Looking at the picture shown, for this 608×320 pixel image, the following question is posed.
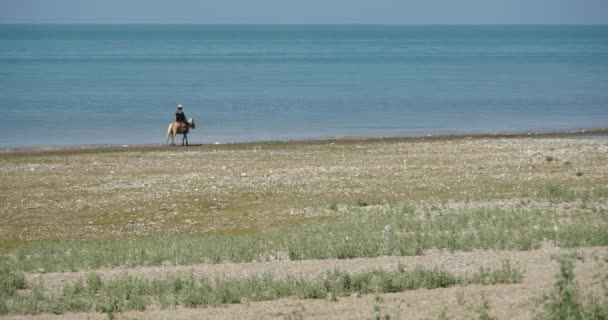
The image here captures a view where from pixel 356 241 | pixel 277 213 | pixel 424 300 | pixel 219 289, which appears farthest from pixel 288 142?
pixel 424 300

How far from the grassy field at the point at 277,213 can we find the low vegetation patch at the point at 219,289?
29 mm

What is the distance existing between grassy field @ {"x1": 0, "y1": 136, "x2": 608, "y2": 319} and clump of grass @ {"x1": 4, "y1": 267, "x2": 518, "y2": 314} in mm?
29

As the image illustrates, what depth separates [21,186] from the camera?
33.9 metres

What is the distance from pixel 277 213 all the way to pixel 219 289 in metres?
13.2

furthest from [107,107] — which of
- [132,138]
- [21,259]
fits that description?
[21,259]

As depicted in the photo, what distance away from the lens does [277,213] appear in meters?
28.0

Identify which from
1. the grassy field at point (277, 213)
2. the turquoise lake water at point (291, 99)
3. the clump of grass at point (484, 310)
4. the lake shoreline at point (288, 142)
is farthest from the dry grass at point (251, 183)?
the turquoise lake water at point (291, 99)

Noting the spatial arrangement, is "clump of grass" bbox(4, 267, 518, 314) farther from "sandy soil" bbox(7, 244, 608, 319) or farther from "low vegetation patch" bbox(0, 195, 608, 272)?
"low vegetation patch" bbox(0, 195, 608, 272)

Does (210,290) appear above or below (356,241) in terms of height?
below

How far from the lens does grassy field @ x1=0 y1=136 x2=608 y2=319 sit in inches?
601

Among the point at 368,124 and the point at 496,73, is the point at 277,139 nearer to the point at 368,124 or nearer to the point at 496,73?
the point at 368,124

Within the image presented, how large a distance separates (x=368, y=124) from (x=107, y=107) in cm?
2452

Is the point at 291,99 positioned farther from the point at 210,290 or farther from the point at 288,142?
the point at 210,290

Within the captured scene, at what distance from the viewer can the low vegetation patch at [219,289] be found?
47.5ft
